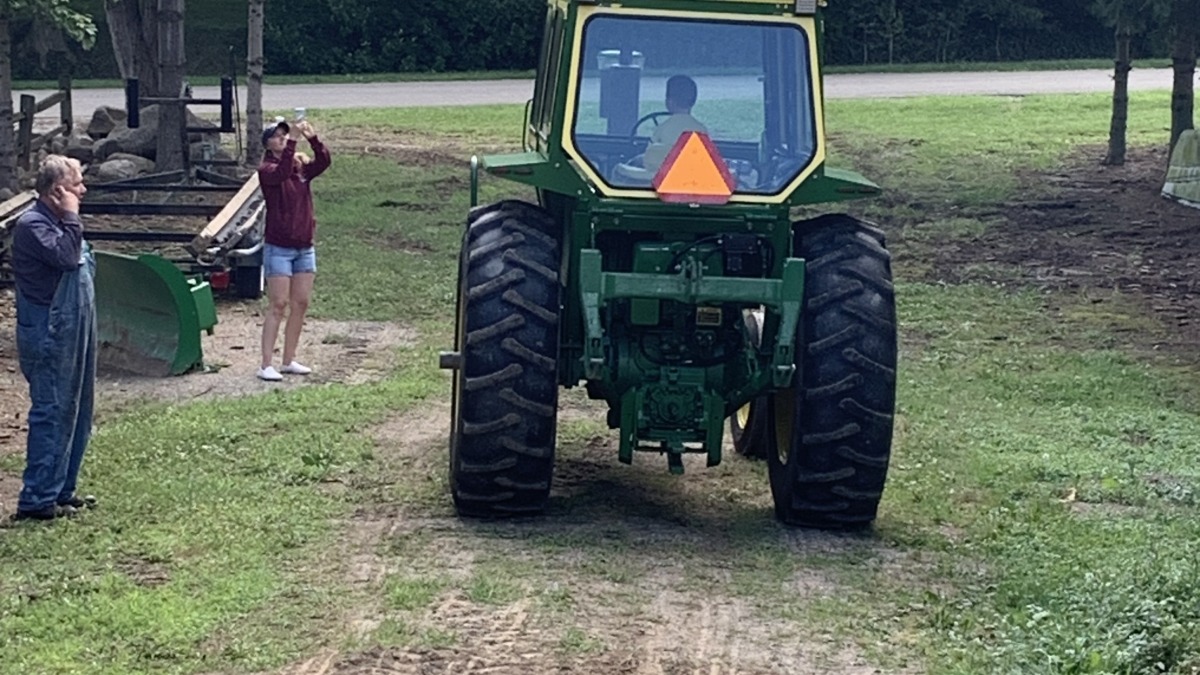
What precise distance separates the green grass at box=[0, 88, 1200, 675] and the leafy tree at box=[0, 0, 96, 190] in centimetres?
435

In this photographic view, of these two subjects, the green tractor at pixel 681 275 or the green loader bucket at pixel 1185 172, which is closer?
the green tractor at pixel 681 275

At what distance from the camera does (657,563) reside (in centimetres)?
780

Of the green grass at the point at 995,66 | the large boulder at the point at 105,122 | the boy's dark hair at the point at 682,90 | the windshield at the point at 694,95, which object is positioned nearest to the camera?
the windshield at the point at 694,95

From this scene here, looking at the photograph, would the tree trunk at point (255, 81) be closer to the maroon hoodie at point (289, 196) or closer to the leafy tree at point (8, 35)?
the leafy tree at point (8, 35)

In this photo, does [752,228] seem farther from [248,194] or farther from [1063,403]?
[248,194]

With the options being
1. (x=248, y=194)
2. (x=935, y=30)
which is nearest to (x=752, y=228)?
(x=248, y=194)

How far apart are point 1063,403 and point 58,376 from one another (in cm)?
613

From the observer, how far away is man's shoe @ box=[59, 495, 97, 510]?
850 centimetres

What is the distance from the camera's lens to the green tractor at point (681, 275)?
813 cm

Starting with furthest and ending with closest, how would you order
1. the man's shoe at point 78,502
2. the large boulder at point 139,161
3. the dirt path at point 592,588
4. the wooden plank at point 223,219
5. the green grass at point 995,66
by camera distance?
the green grass at point 995,66 → the large boulder at point 139,161 → the wooden plank at point 223,219 → the man's shoe at point 78,502 → the dirt path at point 592,588

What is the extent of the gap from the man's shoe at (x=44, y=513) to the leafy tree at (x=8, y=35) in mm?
7806

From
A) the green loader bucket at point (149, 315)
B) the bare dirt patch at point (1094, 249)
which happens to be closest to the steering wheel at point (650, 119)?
the green loader bucket at point (149, 315)

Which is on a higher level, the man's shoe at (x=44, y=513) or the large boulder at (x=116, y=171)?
the large boulder at (x=116, y=171)

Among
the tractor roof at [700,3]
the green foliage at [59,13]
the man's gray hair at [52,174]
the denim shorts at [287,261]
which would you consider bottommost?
the denim shorts at [287,261]
